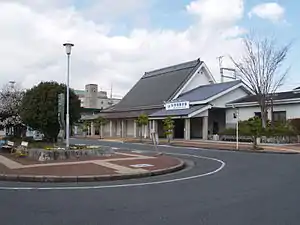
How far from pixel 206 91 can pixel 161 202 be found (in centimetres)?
3955

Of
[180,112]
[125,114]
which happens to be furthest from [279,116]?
[125,114]

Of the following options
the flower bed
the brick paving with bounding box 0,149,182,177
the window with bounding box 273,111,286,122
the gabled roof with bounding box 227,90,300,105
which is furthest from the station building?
the brick paving with bounding box 0,149,182,177

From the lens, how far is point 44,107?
834 inches

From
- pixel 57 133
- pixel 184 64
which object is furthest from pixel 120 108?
pixel 57 133

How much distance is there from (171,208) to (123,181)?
4.61 meters

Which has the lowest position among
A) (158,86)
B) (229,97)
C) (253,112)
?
(253,112)

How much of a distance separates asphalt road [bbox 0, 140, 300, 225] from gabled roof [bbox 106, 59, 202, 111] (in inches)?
1494

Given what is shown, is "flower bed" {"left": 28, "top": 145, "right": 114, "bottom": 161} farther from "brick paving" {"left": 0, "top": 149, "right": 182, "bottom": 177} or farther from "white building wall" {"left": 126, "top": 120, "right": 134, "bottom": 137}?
"white building wall" {"left": 126, "top": 120, "right": 134, "bottom": 137}

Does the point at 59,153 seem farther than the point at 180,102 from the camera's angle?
No

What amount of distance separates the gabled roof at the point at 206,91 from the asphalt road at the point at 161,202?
32.0m

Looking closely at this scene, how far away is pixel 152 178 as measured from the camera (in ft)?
43.0

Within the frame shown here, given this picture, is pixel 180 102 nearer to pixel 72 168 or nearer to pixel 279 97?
pixel 279 97

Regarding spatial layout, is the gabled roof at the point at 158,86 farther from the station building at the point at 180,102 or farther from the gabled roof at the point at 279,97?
the gabled roof at the point at 279,97

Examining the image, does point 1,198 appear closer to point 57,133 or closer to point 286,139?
point 57,133
